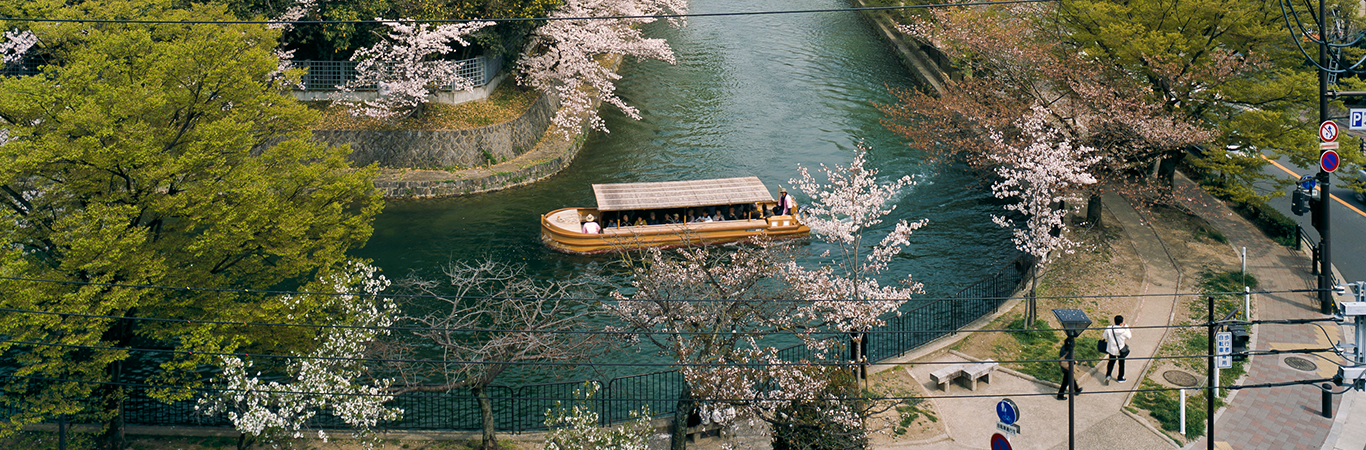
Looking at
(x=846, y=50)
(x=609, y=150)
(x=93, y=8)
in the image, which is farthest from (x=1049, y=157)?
(x=846, y=50)

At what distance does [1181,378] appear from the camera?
20.3 m

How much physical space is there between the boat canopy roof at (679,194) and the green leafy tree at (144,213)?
10.5 meters

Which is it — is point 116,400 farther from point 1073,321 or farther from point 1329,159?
point 1329,159

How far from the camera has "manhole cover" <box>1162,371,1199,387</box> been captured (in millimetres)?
20061

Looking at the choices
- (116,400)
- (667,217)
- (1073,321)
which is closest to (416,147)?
(667,217)

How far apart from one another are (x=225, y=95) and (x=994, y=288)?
19006mm

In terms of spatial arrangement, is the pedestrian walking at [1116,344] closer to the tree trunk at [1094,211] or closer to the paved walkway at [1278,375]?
the paved walkway at [1278,375]

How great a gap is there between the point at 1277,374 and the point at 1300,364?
3.18ft

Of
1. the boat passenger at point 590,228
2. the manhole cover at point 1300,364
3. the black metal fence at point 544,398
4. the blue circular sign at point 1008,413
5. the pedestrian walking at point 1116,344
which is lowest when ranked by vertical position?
the black metal fence at point 544,398

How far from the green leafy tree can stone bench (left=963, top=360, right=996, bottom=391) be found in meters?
13.0

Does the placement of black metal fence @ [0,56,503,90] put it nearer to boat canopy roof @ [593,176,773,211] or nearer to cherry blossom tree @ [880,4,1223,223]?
boat canopy roof @ [593,176,773,211]

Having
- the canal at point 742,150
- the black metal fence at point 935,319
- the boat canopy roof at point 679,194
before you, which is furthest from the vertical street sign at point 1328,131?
the boat canopy roof at point 679,194

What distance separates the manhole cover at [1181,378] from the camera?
790 inches

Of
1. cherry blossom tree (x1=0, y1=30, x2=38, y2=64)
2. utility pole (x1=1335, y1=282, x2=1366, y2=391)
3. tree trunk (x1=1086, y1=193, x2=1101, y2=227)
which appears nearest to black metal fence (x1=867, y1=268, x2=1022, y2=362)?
tree trunk (x1=1086, y1=193, x2=1101, y2=227)
